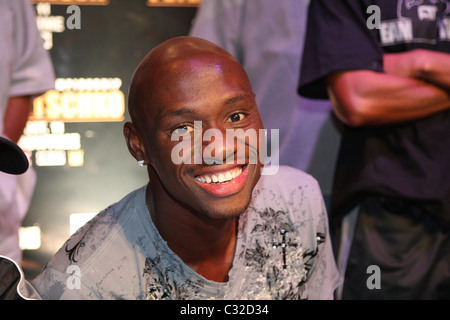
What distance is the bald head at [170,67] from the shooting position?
1278 mm

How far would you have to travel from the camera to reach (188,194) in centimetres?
129

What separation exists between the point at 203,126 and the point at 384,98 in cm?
68

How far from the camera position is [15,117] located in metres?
2.00

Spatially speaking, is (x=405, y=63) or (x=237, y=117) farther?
(x=405, y=63)

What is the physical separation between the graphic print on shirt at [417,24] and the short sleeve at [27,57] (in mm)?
1219

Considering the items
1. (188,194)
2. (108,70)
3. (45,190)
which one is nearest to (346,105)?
(188,194)

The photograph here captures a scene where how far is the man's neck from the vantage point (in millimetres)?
1428

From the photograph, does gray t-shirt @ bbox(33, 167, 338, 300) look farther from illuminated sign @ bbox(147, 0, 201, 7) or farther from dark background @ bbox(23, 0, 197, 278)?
illuminated sign @ bbox(147, 0, 201, 7)

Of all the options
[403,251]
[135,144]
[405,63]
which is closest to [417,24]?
[405,63]

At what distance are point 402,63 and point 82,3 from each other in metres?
1.59

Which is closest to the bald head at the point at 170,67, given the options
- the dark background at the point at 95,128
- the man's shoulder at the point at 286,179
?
the man's shoulder at the point at 286,179

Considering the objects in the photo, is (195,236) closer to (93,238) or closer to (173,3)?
(93,238)

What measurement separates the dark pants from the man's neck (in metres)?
0.56

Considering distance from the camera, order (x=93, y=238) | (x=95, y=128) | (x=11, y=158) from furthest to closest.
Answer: (x=95, y=128), (x=93, y=238), (x=11, y=158)
